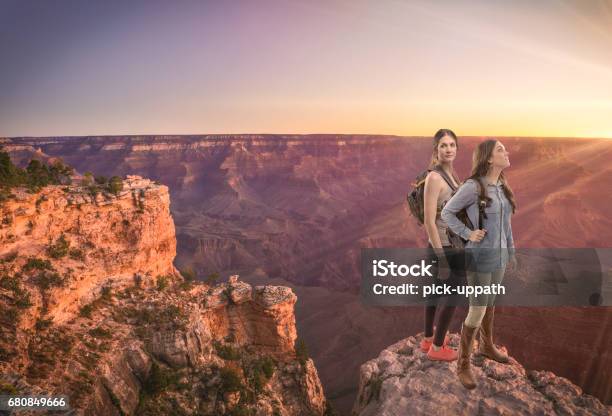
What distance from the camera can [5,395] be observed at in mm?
7457

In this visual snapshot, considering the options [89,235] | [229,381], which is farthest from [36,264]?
[229,381]

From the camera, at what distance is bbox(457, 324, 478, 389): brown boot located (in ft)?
16.9

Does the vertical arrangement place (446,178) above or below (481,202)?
above

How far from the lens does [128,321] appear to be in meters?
14.2

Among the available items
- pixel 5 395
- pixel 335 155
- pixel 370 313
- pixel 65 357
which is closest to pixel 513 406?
pixel 5 395

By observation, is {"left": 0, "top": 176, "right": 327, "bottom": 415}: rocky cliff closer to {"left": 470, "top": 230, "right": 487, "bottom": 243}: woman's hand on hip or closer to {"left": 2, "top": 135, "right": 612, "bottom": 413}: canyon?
{"left": 470, "top": 230, "right": 487, "bottom": 243}: woman's hand on hip

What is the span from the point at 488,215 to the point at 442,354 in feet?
9.32

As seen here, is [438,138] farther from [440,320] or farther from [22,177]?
[22,177]

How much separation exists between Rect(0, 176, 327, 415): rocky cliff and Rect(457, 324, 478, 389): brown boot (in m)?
9.22

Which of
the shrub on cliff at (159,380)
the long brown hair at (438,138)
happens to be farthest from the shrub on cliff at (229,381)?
the long brown hair at (438,138)

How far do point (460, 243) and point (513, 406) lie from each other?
3.52 metres

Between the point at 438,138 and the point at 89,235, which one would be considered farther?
the point at 89,235

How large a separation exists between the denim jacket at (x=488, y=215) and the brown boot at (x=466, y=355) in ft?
3.93

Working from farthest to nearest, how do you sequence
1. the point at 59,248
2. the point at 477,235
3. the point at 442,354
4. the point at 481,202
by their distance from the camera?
1. the point at 59,248
2. the point at 442,354
3. the point at 481,202
4. the point at 477,235
